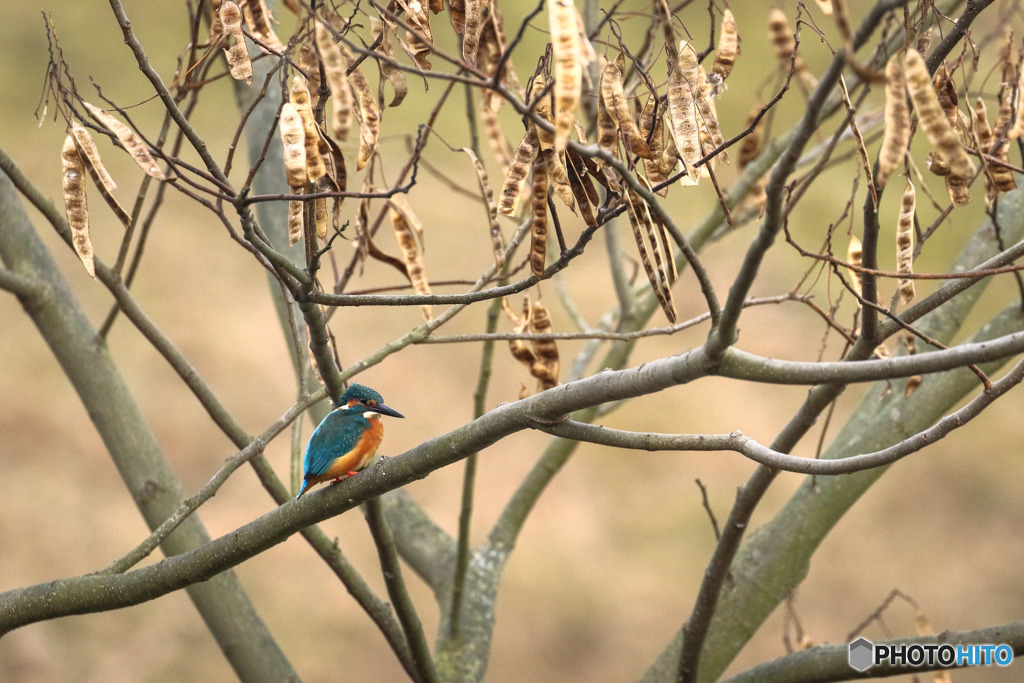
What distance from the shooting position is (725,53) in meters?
2.15

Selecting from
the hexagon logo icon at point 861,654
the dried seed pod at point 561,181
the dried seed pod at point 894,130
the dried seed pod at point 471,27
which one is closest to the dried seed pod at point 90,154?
the dried seed pod at point 471,27

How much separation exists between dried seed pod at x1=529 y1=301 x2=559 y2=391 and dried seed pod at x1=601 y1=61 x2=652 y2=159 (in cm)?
90

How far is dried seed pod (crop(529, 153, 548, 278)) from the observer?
178cm

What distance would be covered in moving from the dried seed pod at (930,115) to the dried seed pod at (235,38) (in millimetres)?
1303

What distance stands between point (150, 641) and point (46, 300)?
449cm

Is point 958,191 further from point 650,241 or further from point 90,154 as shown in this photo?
point 90,154

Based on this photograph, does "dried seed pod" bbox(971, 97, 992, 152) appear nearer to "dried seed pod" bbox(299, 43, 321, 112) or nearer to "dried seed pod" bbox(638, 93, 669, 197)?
"dried seed pod" bbox(638, 93, 669, 197)

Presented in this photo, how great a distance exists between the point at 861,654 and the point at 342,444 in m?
1.68

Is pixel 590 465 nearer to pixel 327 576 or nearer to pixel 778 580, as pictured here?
pixel 327 576

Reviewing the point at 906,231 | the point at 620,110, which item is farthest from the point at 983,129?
the point at 620,110

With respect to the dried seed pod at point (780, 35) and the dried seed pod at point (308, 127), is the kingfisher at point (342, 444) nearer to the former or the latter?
the dried seed pod at point (308, 127)

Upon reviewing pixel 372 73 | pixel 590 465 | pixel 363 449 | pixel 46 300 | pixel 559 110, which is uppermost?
pixel 372 73

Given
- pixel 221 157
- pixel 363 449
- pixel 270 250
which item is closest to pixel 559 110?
pixel 270 250

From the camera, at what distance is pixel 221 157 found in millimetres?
8984
